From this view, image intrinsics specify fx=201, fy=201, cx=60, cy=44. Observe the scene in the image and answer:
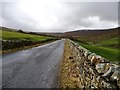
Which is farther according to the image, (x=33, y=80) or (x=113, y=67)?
(x=33, y=80)

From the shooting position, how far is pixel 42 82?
10227mm

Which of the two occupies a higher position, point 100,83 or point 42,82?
point 100,83

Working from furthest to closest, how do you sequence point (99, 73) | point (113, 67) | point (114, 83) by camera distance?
point (99, 73) → point (113, 67) → point (114, 83)

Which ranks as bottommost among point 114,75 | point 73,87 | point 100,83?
point 73,87

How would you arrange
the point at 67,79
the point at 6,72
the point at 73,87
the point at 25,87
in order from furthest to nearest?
the point at 6,72
the point at 67,79
the point at 73,87
the point at 25,87

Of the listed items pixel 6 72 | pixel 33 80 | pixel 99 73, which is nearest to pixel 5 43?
pixel 6 72

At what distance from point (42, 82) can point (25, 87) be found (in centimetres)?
122

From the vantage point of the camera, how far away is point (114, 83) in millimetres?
4695

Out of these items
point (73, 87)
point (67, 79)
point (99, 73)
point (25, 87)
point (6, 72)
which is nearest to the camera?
point (99, 73)

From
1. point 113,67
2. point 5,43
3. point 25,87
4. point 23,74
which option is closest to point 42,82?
point 25,87

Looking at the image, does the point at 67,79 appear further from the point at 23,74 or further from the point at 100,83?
the point at 100,83

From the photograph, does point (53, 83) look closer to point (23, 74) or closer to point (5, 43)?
point (23, 74)

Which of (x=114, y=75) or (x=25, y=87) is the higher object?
(x=114, y=75)

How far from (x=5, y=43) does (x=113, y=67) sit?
23.1 meters
